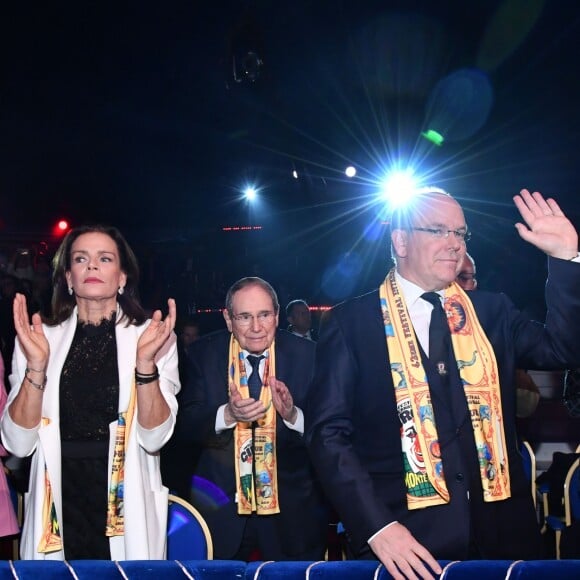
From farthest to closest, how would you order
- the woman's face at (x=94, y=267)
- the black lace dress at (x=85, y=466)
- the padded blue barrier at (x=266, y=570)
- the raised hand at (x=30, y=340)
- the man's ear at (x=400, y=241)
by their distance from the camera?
1. the woman's face at (x=94, y=267)
2. the black lace dress at (x=85, y=466)
3. the raised hand at (x=30, y=340)
4. the man's ear at (x=400, y=241)
5. the padded blue barrier at (x=266, y=570)

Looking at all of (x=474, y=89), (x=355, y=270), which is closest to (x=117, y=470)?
(x=474, y=89)

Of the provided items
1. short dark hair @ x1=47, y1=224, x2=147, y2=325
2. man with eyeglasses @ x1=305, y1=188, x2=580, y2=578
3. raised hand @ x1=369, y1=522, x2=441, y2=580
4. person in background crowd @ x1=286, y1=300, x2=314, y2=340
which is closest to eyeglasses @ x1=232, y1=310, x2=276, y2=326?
short dark hair @ x1=47, y1=224, x2=147, y2=325

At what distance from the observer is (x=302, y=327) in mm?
7094

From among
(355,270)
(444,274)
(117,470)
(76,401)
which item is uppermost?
(355,270)

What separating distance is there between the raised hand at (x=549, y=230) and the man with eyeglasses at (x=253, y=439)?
1.16 metres

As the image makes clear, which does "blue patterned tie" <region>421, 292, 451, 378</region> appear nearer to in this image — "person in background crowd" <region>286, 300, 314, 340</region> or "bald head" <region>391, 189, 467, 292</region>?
"bald head" <region>391, 189, 467, 292</region>

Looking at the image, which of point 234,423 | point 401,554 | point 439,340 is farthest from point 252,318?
point 401,554

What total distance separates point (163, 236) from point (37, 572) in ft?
38.3

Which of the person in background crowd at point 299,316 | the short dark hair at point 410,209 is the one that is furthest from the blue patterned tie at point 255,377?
the person in background crowd at point 299,316

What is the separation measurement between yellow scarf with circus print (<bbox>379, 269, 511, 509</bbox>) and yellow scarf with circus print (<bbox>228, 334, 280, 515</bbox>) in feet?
3.69

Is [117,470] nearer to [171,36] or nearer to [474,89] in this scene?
[171,36]

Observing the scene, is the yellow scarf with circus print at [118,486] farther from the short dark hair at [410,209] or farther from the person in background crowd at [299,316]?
the person in background crowd at [299,316]

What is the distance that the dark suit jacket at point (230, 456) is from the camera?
3.01 m

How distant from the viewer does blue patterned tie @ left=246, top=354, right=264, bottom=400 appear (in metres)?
3.37
